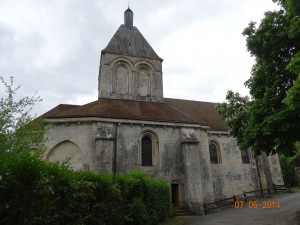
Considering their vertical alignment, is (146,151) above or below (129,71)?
below

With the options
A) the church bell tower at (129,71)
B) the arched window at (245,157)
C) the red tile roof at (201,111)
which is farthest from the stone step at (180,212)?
the church bell tower at (129,71)

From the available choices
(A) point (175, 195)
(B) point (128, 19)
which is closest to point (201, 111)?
(A) point (175, 195)

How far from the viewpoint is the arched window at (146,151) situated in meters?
18.4

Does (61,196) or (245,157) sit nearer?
(61,196)

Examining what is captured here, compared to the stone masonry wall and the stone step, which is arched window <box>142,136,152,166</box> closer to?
the stone step

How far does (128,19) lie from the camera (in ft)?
96.0

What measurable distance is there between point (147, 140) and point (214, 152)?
7.70 metres

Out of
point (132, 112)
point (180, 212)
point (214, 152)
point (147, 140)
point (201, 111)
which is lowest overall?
point (180, 212)

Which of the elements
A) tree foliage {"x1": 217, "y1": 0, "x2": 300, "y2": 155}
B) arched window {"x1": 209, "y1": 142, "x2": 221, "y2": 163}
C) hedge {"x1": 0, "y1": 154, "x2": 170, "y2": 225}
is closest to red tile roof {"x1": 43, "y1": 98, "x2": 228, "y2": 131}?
arched window {"x1": 209, "y1": 142, "x2": 221, "y2": 163}

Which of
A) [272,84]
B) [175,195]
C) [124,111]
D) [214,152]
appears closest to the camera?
[272,84]

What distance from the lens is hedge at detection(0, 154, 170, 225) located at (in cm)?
510

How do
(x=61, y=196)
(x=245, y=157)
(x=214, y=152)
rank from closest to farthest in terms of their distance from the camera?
(x=61, y=196), (x=214, y=152), (x=245, y=157)

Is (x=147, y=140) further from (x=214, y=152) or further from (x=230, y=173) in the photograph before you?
(x=230, y=173)

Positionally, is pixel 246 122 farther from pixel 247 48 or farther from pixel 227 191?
pixel 227 191
